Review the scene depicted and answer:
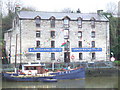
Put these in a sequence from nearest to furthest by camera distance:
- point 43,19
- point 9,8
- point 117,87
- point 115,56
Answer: point 117,87, point 43,19, point 115,56, point 9,8

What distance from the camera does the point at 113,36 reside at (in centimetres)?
6278

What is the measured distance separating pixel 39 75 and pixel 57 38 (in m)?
12.1

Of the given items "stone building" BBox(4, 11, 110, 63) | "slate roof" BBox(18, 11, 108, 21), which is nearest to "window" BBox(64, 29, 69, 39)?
"stone building" BBox(4, 11, 110, 63)

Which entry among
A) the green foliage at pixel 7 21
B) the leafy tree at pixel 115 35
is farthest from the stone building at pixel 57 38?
the green foliage at pixel 7 21

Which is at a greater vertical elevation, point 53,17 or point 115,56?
point 53,17

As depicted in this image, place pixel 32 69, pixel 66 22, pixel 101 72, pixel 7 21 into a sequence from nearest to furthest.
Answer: pixel 32 69 < pixel 101 72 < pixel 66 22 < pixel 7 21

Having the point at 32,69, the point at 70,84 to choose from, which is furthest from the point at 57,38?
the point at 70,84

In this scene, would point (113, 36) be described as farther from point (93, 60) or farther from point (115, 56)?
point (93, 60)

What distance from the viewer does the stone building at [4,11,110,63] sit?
172 feet

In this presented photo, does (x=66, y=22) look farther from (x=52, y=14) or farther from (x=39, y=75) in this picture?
(x=39, y=75)

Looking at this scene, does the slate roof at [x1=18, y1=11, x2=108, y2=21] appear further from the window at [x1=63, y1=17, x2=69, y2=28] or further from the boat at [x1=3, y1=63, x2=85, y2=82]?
the boat at [x1=3, y1=63, x2=85, y2=82]

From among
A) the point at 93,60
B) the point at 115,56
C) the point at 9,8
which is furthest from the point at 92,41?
the point at 9,8

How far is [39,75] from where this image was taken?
43.4 metres

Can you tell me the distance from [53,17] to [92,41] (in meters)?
8.09
